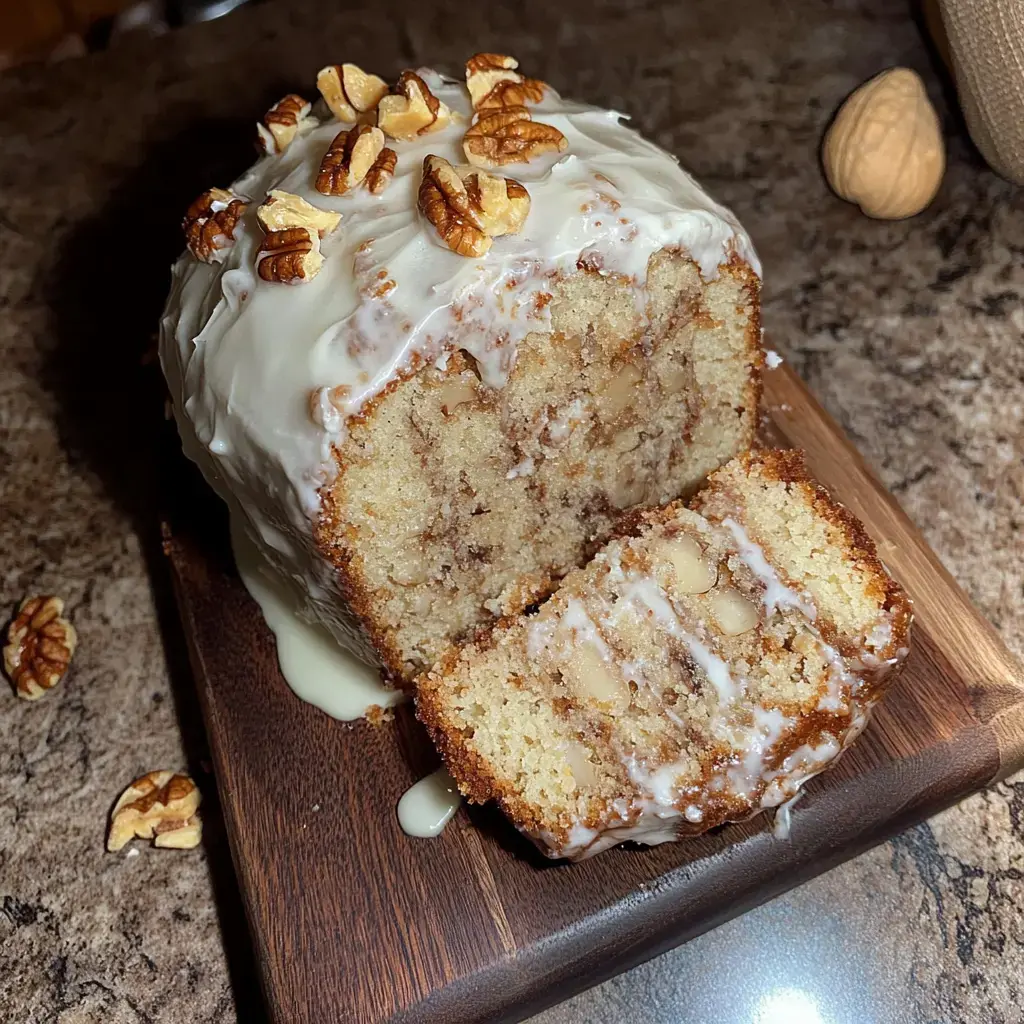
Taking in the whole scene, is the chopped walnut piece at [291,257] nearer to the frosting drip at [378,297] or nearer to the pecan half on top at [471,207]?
the frosting drip at [378,297]

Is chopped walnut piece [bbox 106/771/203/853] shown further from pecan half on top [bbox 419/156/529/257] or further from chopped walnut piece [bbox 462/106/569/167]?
chopped walnut piece [bbox 462/106/569/167]

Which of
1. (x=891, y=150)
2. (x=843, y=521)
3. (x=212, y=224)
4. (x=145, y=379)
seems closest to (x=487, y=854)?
(x=843, y=521)

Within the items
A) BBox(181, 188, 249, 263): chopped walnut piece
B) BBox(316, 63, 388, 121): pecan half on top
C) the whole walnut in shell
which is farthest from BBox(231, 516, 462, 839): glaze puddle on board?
the whole walnut in shell

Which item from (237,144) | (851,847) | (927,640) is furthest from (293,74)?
(851,847)

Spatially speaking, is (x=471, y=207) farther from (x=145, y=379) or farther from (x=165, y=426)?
(x=145, y=379)

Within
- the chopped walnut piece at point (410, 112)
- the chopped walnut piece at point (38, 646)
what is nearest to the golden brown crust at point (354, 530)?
the chopped walnut piece at point (410, 112)

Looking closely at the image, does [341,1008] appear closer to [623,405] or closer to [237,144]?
[623,405]
